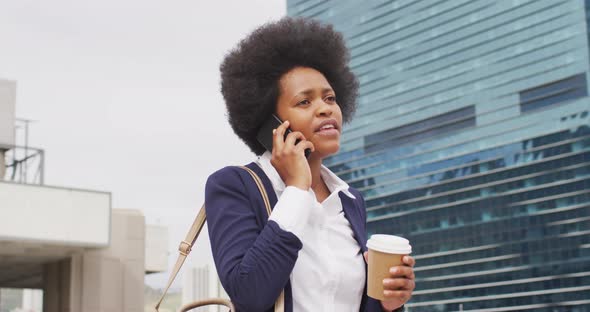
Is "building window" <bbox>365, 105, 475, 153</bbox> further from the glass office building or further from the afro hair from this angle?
the afro hair

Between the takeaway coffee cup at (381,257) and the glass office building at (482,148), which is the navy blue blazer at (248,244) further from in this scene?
the glass office building at (482,148)

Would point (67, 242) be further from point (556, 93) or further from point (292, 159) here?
point (556, 93)

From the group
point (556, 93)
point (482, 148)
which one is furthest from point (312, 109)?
point (482, 148)

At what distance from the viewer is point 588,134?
89.6m

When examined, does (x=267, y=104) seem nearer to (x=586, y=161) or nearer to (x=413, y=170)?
(x=586, y=161)

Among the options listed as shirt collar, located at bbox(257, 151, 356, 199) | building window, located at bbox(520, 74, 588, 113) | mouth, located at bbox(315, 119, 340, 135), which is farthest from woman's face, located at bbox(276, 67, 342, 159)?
building window, located at bbox(520, 74, 588, 113)

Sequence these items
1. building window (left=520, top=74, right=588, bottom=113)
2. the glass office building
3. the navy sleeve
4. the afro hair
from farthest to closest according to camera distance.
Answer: building window (left=520, top=74, right=588, bottom=113) < the glass office building < the afro hair < the navy sleeve

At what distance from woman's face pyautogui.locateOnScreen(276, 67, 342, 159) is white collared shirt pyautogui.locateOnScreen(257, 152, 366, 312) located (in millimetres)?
121

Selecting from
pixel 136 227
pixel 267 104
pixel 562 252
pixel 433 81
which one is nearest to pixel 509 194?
pixel 562 252

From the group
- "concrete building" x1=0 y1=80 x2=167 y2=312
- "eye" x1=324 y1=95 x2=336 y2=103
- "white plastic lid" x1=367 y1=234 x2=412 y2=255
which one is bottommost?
"white plastic lid" x1=367 y1=234 x2=412 y2=255

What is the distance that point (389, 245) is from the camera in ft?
6.04

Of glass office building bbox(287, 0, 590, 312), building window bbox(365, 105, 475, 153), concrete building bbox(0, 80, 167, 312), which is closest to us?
concrete building bbox(0, 80, 167, 312)

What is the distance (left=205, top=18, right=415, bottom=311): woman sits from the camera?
179 cm

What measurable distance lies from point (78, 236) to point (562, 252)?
76657 mm
